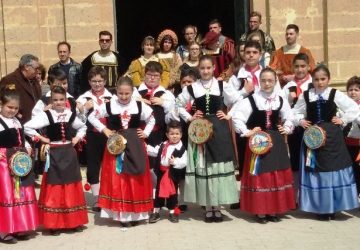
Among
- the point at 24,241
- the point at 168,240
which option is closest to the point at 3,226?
the point at 24,241

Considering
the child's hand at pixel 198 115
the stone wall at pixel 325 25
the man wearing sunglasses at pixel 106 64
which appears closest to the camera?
the child's hand at pixel 198 115

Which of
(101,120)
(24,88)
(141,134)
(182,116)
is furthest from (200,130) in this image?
(24,88)

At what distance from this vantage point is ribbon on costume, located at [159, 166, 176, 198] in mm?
6977

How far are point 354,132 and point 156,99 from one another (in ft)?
6.66

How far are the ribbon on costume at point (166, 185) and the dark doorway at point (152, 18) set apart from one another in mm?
9830

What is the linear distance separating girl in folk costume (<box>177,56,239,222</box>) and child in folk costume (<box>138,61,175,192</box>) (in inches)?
17.7

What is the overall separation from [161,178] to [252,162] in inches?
36.1

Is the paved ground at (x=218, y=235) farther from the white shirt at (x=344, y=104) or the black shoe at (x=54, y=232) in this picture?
the white shirt at (x=344, y=104)

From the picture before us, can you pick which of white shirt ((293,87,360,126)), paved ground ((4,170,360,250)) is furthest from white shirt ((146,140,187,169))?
white shirt ((293,87,360,126))

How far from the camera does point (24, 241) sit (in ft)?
21.3

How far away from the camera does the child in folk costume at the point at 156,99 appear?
741 cm

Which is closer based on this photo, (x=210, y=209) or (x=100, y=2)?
(x=210, y=209)

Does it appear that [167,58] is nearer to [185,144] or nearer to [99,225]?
[185,144]

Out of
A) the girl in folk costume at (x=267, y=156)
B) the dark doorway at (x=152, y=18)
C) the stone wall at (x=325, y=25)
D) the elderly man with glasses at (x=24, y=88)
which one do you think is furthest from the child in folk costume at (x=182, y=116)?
the dark doorway at (x=152, y=18)
